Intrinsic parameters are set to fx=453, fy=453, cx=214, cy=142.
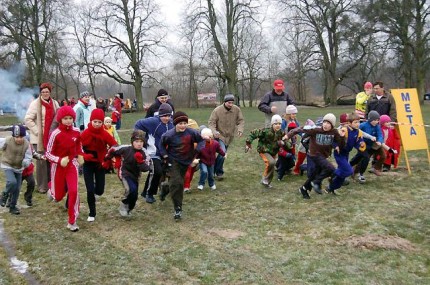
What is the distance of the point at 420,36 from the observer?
3475 cm

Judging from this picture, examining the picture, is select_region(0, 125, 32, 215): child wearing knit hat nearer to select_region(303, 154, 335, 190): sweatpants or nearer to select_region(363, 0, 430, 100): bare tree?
select_region(303, 154, 335, 190): sweatpants

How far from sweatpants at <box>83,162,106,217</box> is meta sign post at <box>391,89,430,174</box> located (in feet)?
19.7

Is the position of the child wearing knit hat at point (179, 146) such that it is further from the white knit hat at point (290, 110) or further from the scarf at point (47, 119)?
the white knit hat at point (290, 110)

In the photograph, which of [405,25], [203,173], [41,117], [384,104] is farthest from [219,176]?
[405,25]

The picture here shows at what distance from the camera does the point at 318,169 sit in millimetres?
7348

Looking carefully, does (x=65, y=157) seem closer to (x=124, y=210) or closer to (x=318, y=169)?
(x=124, y=210)

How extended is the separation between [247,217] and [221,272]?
1945 mm

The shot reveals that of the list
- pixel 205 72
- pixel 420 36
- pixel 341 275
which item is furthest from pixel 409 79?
pixel 341 275

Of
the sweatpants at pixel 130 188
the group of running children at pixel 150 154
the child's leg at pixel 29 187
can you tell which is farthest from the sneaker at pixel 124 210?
the child's leg at pixel 29 187

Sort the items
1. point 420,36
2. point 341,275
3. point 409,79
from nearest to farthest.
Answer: point 341,275 < point 420,36 < point 409,79

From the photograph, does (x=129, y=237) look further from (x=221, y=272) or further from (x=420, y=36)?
(x=420, y=36)

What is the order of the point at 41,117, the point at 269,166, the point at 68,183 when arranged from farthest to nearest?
the point at 269,166
the point at 41,117
the point at 68,183

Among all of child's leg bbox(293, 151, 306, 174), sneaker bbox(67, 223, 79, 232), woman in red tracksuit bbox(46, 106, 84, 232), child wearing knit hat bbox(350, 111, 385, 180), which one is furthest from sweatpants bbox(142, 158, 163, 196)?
child wearing knit hat bbox(350, 111, 385, 180)

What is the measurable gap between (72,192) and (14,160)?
1.46 metres
